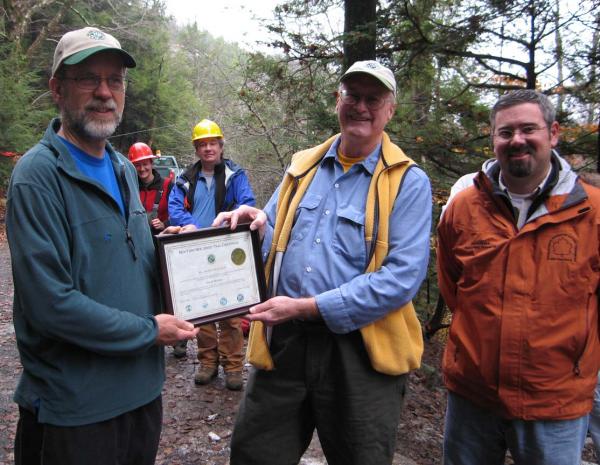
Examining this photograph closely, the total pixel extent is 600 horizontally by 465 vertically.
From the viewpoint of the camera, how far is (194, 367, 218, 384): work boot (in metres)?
4.72

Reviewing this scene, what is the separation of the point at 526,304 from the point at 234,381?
10.3ft

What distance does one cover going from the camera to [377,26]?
582 cm

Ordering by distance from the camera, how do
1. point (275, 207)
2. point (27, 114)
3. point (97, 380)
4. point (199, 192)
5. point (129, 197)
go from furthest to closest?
1. point (27, 114)
2. point (199, 192)
3. point (275, 207)
4. point (129, 197)
5. point (97, 380)

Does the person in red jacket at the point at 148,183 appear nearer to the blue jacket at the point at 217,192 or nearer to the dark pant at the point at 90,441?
the blue jacket at the point at 217,192

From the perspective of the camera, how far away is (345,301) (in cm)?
210

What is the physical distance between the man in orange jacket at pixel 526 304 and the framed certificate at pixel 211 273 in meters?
1.10

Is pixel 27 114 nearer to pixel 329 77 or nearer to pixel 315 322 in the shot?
pixel 329 77

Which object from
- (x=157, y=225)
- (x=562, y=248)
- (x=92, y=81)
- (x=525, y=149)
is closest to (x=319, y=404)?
(x=562, y=248)

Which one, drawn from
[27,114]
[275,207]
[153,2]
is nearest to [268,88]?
[275,207]

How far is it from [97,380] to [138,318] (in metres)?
0.28

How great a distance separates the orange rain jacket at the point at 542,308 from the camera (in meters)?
2.21

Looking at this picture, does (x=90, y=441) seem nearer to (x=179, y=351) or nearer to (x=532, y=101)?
(x=532, y=101)

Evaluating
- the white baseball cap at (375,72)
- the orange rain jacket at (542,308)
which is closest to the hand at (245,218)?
the white baseball cap at (375,72)

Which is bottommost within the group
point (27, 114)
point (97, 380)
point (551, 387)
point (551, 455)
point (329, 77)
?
point (551, 455)
